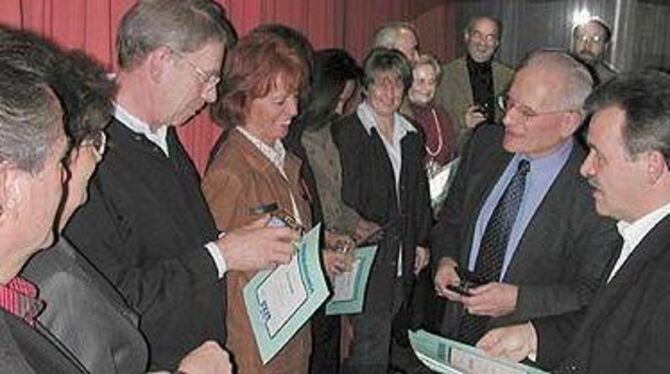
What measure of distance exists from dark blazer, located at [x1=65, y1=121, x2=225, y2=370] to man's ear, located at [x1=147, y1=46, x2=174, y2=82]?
135mm

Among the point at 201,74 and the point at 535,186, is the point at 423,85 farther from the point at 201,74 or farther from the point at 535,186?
the point at 201,74

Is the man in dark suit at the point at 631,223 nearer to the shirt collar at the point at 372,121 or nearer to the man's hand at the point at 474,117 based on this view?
the shirt collar at the point at 372,121

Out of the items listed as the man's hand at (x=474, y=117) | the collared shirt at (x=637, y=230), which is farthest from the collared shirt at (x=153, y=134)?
the man's hand at (x=474, y=117)

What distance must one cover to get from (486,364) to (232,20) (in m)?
1.80

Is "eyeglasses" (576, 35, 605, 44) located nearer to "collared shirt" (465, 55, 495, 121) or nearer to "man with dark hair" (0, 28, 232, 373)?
"collared shirt" (465, 55, 495, 121)

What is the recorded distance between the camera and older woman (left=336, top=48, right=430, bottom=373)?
3193mm

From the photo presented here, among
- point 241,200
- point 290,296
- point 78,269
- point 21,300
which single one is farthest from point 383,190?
point 21,300

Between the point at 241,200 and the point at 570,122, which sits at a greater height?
the point at 570,122

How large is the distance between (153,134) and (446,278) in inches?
39.1

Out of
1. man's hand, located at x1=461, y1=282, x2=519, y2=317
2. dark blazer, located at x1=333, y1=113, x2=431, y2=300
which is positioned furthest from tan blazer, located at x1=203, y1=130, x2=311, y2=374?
dark blazer, located at x1=333, y1=113, x2=431, y2=300

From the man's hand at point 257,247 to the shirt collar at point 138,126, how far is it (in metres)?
0.24

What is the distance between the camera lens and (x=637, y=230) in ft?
5.18

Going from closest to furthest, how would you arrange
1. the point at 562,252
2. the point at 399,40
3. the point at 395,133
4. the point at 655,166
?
1. the point at 655,166
2. the point at 562,252
3. the point at 395,133
4. the point at 399,40

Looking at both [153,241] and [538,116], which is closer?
[153,241]
